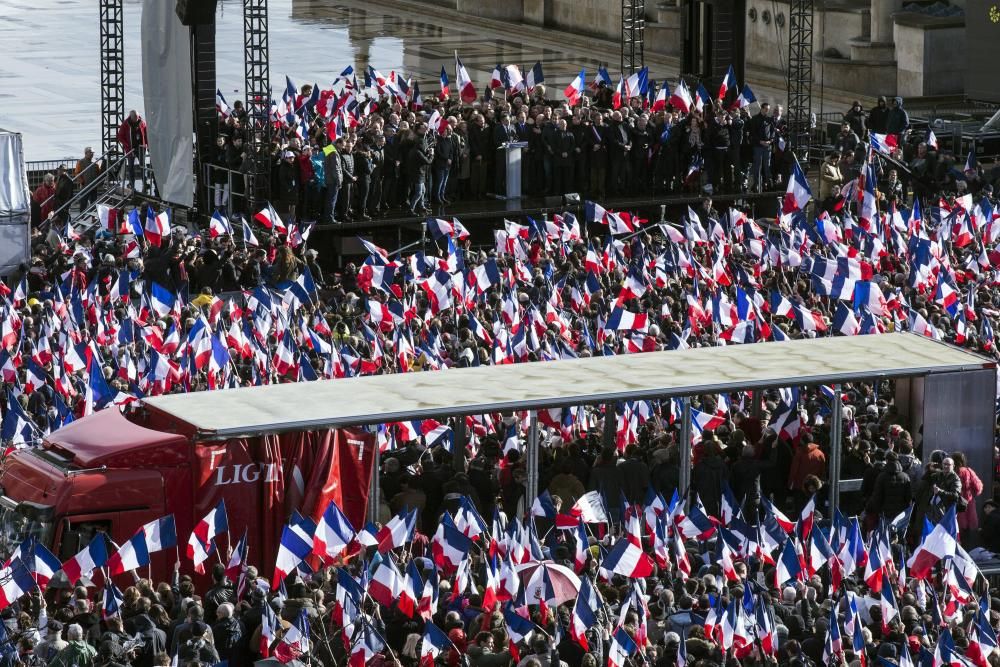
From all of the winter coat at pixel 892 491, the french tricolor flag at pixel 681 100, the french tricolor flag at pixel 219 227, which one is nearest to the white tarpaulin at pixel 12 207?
the french tricolor flag at pixel 219 227

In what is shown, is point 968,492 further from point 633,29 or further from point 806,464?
point 633,29

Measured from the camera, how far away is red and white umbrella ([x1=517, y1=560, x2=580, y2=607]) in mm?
18609

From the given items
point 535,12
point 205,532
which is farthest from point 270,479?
point 535,12

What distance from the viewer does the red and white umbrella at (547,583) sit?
61.1 ft

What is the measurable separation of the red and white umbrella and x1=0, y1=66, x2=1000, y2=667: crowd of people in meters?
0.11

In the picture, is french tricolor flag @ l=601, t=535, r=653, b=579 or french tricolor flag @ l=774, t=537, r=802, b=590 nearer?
french tricolor flag @ l=601, t=535, r=653, b=579

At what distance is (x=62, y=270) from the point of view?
32.9 meters

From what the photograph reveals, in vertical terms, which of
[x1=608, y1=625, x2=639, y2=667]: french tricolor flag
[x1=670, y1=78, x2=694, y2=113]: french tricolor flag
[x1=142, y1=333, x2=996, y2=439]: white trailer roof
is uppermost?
[x1=670, y1=78, x2=694, y2=113]: french tricolor flag

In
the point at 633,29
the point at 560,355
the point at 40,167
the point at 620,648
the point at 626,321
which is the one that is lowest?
the point at 620,648

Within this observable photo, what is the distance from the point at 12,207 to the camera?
35.1 m

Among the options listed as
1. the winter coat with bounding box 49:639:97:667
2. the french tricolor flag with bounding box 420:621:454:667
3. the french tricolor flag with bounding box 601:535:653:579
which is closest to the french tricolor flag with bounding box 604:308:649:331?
the french tricolor flag with bounding box 601:535:653:579

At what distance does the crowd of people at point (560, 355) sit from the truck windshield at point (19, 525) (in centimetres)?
86

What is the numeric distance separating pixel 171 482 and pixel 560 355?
24.3 ft

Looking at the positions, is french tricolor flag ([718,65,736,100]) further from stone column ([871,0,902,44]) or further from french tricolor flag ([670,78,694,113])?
stone column ([871,0,902,44])
